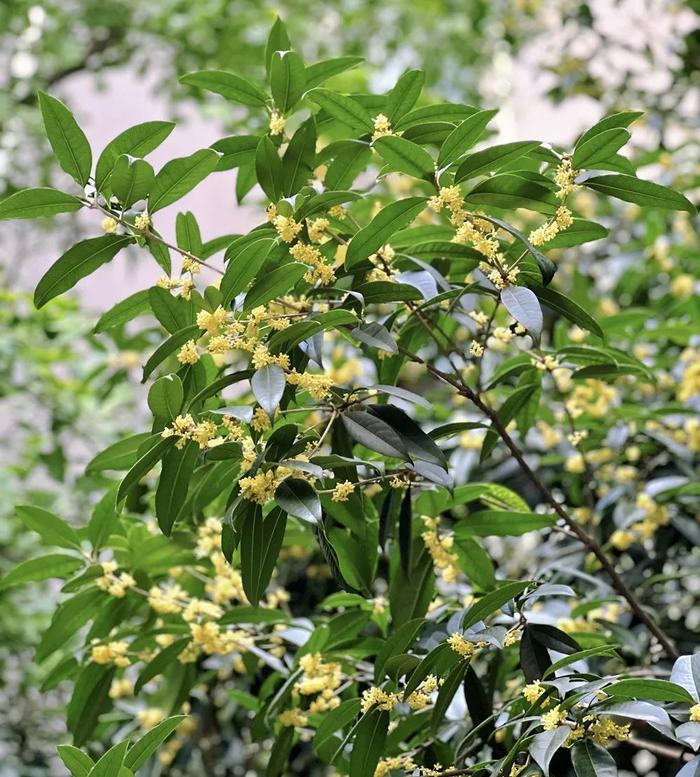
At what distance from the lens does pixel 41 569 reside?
98 cm

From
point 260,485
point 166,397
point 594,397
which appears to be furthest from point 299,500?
point 594,397

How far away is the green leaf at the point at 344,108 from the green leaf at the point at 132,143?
0.39ft

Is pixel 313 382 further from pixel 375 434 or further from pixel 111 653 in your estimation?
pixel 111 653

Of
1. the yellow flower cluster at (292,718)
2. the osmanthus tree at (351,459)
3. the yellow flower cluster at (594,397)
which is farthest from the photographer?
the yellow flower cluster at (594,397)

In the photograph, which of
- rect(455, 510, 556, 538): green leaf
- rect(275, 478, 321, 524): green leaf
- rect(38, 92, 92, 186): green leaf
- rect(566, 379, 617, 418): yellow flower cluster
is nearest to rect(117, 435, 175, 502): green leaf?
rect(275, 478, 321, 524): green leaf

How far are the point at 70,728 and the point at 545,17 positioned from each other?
213 cm

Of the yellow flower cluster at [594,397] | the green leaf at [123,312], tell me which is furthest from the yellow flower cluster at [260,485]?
the yellow flower cluster at [594,397]

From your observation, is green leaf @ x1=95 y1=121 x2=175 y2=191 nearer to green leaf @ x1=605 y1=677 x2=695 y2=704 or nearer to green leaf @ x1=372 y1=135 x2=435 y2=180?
green leaf @ x1=372 y1=135 x2=435 y2=180

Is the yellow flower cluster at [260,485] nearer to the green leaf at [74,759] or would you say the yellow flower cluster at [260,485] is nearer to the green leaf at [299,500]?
the green leaf at [299,500]

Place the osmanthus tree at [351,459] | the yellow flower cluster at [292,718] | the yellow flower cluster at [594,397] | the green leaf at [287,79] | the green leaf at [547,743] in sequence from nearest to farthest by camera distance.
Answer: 1. the green leaf at [547,743]
2. the osmanthus tree at [351,459]
3. the green leaf at [287,79]
4. the yellow flower cluster at [292,718]
5. the yellow flower cluster at [594,397]

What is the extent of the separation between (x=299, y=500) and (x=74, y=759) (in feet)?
0.81

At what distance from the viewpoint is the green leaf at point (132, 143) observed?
0.75 metres

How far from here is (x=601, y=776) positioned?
61cm

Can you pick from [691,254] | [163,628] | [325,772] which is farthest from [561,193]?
[325,772]
